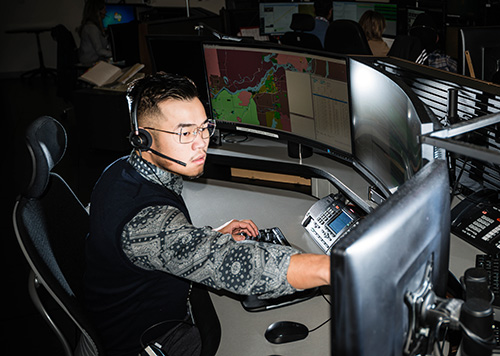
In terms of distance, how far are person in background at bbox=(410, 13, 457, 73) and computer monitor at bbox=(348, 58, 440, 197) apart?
6.19ft

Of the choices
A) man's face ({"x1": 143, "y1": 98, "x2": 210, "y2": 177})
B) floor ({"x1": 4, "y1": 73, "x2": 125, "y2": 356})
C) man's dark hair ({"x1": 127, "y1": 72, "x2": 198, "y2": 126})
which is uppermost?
man's dark hair ({"x1": 127, "y1": 72, "x2": 198, "y2": 126})

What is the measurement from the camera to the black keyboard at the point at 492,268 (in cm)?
126

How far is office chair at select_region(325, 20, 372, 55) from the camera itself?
3.70 metres

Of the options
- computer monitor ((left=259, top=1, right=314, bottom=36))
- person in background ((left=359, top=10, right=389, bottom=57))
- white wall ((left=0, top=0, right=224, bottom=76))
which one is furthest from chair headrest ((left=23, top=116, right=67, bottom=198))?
white wall ((left=0, top=0, right=224, bottom=76))

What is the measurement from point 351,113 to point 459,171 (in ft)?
1.38

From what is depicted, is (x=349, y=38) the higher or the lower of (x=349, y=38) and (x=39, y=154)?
the higher

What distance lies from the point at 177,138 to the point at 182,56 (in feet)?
4.38

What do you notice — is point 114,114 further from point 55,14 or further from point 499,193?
point 55,14

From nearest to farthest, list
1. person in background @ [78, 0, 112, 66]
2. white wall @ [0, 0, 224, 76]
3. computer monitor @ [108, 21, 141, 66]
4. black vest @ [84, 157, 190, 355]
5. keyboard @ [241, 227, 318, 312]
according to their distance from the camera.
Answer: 1. black vest @ [84, 157, 190, 355]
2. keyboard @ [241, 227, 318, 312]
3. computer monitor @ [108, 21, 141, 66]
4. person in background @ [78, 0, 112, 66]
5. white wall @ [0, 0, 224, 76]

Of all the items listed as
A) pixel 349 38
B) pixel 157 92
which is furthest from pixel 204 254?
pixel 349 38

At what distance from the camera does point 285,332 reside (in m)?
1.29

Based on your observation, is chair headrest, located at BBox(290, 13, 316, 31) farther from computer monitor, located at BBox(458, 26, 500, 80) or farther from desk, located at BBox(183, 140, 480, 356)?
computer monitor, located at BBox(458, 26, 500, 80)

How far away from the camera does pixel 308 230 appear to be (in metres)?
1.76

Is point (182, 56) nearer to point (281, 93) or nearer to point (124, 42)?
point (281, 93)
